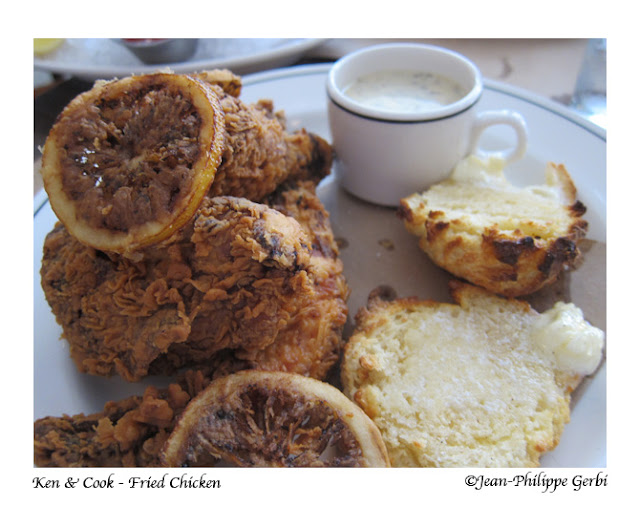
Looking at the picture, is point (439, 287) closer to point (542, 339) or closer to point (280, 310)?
point (542, 339)

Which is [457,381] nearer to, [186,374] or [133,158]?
[186,374]

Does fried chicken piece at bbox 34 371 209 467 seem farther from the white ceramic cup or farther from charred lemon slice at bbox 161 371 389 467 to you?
the white ceramic cup

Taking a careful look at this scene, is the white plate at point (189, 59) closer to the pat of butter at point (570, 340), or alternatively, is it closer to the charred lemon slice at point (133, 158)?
the charred lemon slice at point (133, 158)

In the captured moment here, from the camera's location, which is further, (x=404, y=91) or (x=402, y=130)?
(x=404, y=91)

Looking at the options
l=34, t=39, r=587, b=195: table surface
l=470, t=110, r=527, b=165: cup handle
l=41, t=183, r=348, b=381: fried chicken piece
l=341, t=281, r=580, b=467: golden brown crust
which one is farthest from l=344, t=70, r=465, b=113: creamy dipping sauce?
l=34, t=39, r=587, b=195: table surface

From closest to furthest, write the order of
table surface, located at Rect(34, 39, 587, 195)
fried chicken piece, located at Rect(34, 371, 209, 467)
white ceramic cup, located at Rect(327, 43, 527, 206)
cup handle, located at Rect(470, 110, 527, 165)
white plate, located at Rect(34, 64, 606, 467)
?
fried chicken piece, located at Rect(34, 371, 209, 467), white plate, located at Rect(34, 64, 606, 467), white ceramic cup, located at Rect(327, 43, 527, 206), cup handle, located at Rect(470, 110, 527, 165), table surface, located at Rect(34, 39, 587, 195)

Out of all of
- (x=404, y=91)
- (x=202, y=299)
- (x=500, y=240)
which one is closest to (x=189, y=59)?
(x=404, y=91)
